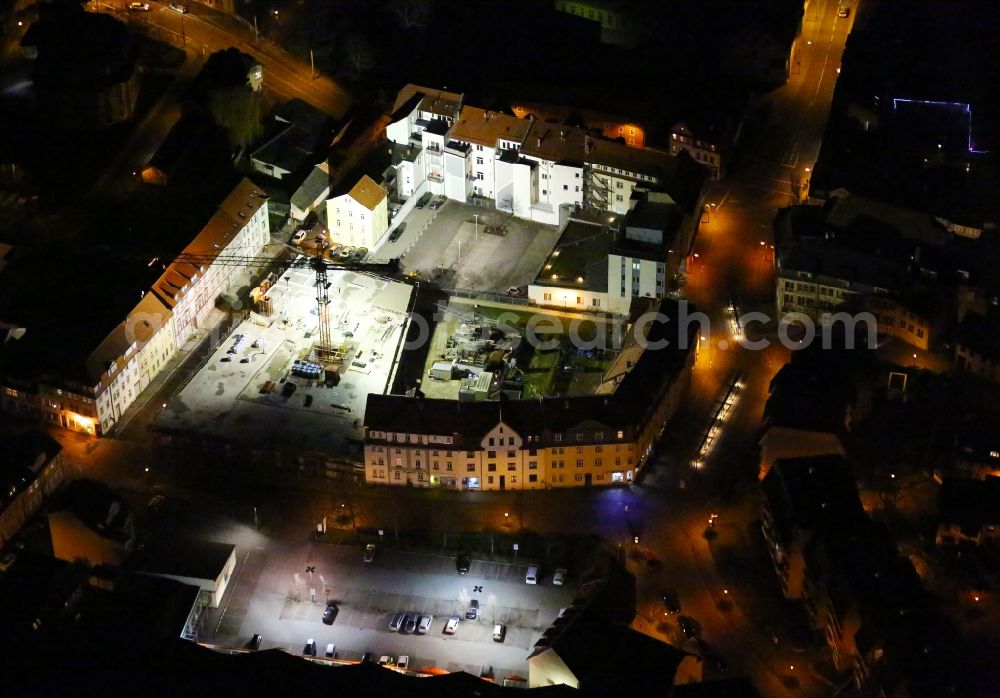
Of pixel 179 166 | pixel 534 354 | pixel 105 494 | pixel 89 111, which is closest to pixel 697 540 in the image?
pixel 534 354

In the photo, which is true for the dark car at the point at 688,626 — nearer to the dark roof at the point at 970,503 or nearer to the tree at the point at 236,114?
the dark roof at the point at 970,503

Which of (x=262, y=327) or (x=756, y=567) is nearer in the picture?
(x=756, y=567)

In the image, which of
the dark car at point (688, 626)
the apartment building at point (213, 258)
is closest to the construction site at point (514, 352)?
the apartment building at point (213, 258)

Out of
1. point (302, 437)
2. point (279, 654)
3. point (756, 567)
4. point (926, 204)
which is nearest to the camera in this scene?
point (279, 654)

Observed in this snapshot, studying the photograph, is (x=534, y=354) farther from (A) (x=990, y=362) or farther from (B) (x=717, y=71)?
(B) (x=717, y=71)

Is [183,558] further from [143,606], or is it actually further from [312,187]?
[312,187]

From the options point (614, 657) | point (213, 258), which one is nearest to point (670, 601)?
point (614, 657)
